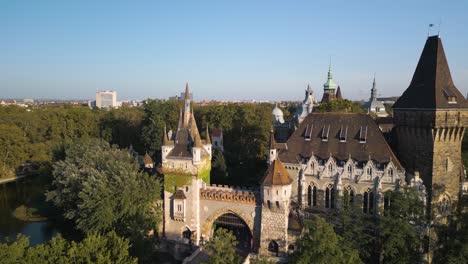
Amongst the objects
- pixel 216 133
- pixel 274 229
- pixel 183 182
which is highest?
pixel 216 133

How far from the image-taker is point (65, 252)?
22547 mm

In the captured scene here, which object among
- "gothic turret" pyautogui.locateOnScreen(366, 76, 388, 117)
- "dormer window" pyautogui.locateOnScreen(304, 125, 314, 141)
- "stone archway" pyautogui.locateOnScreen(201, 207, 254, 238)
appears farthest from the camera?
"gothic turret" pyautogui.locateOnScreen(366, 76, 388, 117)

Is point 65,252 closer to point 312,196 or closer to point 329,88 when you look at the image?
point 312,196

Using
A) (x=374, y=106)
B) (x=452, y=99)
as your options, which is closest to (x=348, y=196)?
(x=452, y=99)

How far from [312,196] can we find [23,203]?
141 ft

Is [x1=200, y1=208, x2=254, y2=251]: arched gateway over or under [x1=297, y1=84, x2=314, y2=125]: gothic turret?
under

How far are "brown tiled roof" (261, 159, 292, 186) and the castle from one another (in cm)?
→ 9

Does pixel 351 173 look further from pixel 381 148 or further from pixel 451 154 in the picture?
pixel 451 154

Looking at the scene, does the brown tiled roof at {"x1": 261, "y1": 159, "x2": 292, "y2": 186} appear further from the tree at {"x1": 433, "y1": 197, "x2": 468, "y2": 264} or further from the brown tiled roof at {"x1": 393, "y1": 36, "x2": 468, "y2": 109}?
the tree at {"x1": 433, "y1": 197, "x2": 468, "y2": 264}

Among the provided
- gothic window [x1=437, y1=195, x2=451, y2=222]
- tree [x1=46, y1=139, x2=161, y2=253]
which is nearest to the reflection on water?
tree [x1=46, y1=139, x2=161, y2=253]

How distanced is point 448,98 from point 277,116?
4406 centimetres

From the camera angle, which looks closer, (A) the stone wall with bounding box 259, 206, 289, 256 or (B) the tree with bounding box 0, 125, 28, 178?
(A) the stone wall with bounding box 259, 206, 289, 256

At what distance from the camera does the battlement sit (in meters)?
32.1

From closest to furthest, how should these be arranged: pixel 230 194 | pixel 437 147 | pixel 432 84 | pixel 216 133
Answer: pixel 437 147 → pixel 432 84 → pixel 230 194 → pixel 216 133
